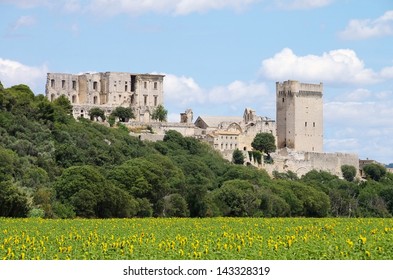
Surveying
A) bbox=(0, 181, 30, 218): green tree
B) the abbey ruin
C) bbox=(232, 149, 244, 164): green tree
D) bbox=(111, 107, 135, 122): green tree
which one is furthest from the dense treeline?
bbox=(111, 107, 135, 122): green tree

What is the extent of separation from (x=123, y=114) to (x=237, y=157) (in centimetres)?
1670

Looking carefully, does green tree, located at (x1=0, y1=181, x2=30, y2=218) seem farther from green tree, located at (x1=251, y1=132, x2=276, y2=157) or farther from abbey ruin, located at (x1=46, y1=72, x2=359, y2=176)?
green tree, located at (x1=251, y1=132, x2=276, y2=157)

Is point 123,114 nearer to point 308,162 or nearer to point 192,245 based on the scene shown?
point 308,162

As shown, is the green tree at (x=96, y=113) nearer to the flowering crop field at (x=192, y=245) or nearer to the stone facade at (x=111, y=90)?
the stone facade at (x=111, y=90)

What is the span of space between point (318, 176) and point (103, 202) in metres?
60.4

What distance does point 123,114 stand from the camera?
449ft

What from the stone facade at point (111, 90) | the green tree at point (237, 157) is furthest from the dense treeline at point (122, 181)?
the stone facade at point (111, 90)

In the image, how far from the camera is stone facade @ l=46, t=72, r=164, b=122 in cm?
14125

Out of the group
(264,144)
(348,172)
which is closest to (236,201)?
(264,144)

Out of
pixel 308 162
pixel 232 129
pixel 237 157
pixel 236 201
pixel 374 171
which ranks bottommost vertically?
pixel 236 201

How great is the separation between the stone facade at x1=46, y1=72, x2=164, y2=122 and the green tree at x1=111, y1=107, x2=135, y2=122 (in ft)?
5.95

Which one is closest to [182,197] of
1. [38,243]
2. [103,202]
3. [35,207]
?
[103,202]

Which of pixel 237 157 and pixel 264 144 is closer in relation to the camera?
pixel 237 157

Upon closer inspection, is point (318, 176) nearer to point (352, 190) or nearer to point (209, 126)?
point (352, 190)
